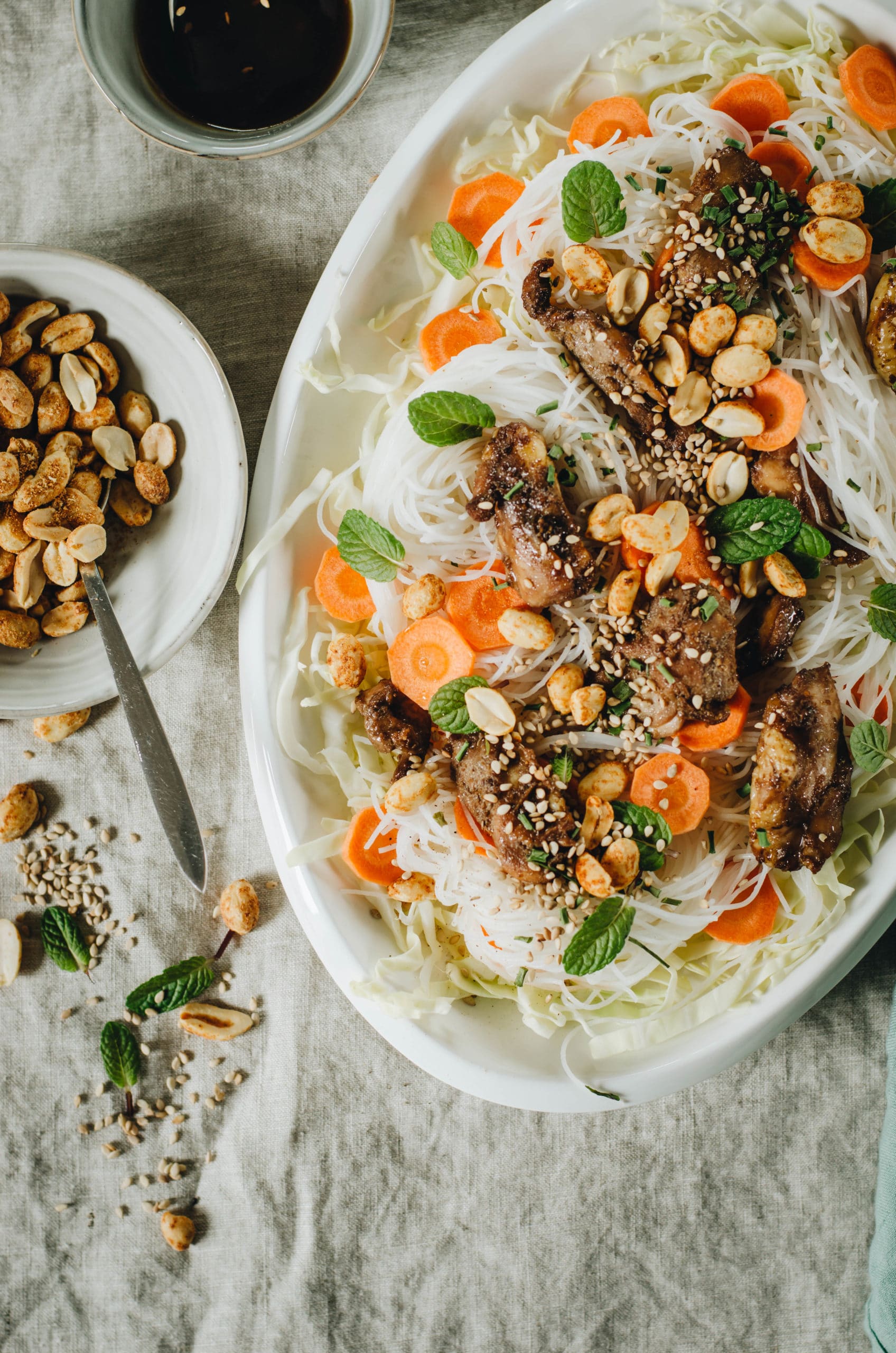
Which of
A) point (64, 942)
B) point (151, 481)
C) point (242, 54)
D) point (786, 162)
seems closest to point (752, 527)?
point (786, 162)

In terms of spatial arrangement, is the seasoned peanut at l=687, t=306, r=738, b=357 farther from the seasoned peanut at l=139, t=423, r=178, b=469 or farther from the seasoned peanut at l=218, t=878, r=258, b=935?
the seasoned peanut at l=218, t=878, r=258, b=935

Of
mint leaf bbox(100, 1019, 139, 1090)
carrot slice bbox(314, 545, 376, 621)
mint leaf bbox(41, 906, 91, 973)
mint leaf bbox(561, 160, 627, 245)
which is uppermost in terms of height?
mint leaf bbox(561, 160, 627, 245)

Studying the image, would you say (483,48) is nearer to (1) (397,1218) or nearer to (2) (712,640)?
(2) (712,640)

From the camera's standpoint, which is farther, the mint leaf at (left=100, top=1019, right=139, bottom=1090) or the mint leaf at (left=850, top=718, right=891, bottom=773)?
the mint leaf at (left=100, top=1019, right=139, bottom=1090)

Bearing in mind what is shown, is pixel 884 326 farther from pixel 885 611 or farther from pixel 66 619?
pixel 66 619

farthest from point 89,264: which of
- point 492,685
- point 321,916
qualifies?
point 321,916

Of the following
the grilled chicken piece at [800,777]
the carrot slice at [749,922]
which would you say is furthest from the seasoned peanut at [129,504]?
the carrot slice at [749,922]

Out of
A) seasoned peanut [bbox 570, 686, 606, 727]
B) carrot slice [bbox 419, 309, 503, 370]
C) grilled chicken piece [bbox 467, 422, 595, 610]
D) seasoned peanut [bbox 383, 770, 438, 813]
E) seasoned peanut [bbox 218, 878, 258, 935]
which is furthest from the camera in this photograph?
seasoned peanut [bbox 218, 878, 258, 935]

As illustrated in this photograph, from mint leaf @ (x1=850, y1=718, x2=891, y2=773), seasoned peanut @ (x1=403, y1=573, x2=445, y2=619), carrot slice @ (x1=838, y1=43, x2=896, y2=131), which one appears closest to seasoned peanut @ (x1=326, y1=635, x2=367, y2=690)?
seasoned peanut @ (x1=403, y1=573, x2=445, y2=619)
